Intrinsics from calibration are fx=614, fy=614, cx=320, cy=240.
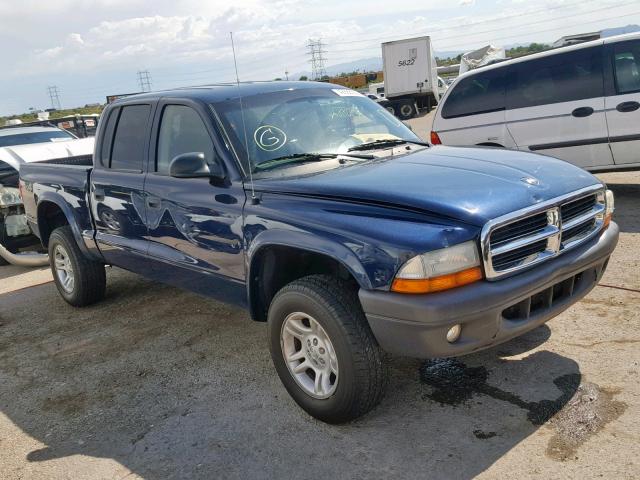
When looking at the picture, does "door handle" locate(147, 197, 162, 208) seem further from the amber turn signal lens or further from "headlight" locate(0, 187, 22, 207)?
"headlight" locate(0, 187, 22, 207)

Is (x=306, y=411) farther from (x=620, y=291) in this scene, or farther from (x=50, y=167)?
(x=50, y=167)

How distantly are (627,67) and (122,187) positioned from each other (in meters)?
5.74

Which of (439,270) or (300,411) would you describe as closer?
(439,270)

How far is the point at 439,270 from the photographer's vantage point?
2789 mm

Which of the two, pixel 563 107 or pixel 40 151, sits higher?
pixel 40 151

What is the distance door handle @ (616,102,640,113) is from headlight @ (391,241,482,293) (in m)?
5.14

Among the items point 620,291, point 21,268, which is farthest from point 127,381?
point 21,268

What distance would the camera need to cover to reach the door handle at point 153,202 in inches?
169

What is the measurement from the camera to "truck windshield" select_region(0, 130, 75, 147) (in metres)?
10.7

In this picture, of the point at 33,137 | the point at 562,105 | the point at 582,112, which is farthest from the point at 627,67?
the point at 33,137

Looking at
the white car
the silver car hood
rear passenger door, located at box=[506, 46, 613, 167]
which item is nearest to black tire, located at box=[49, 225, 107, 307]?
the white car

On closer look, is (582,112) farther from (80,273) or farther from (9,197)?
(9,197)

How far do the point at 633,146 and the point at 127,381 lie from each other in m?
5.93

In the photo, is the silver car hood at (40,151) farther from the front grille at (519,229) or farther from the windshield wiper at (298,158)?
the front grille at (519,229)
